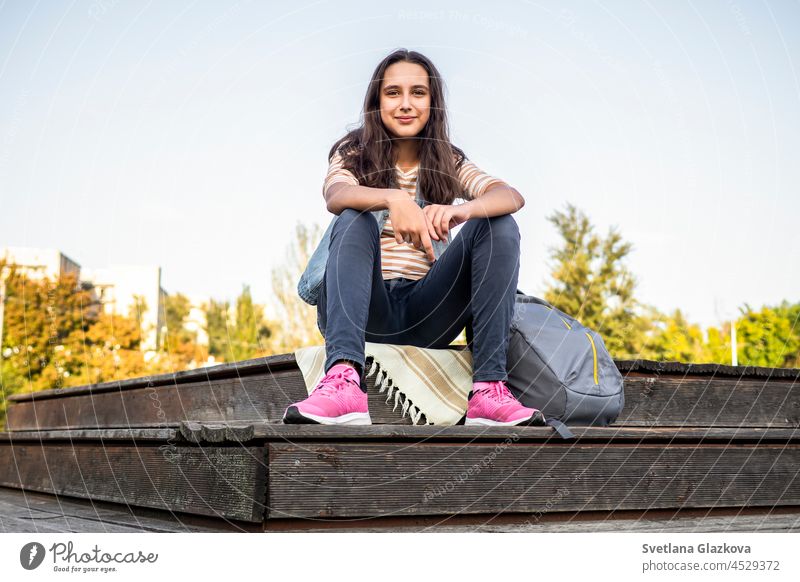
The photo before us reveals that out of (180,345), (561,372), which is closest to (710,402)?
(561,372)

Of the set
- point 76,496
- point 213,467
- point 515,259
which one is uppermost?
point 515,259

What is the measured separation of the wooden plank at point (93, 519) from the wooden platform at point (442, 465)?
0.02 metres

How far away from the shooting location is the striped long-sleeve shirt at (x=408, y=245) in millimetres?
2859

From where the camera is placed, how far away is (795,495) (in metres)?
2.72

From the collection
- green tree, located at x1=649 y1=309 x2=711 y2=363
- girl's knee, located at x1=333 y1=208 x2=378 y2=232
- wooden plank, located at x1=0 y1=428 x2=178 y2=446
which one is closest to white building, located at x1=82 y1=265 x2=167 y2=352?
green tree, located at x1=649 y1=309 x2=711 y2=363

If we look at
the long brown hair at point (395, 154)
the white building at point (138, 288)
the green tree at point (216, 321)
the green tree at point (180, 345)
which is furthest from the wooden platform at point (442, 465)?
the white building at point (138, 288)

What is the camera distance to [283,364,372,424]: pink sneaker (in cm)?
210

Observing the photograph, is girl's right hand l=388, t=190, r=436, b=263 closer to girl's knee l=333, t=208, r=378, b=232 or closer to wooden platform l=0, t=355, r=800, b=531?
girl's knee l=333, t=208, r=378, b=232

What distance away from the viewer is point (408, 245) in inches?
116

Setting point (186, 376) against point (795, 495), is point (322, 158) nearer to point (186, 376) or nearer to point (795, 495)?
point (186, 376)

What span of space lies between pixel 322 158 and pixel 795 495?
1989 millimetres

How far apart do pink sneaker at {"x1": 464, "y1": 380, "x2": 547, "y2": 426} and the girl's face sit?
0.98 metres

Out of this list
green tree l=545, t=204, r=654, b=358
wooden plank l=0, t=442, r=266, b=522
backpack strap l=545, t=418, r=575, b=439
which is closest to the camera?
wooden plank l=0, t=442, r=266, b=522
